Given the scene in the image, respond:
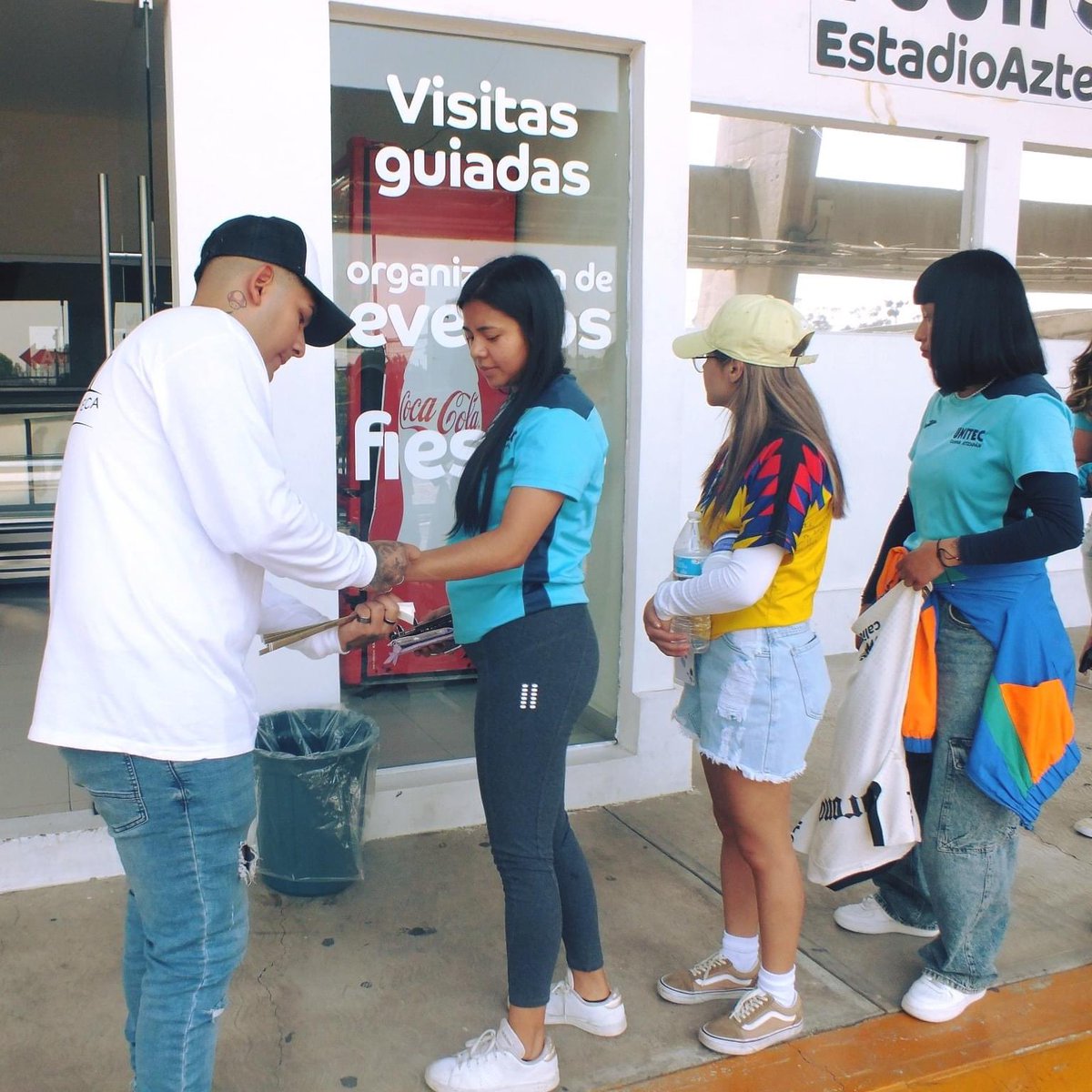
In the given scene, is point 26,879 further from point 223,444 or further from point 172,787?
point 223,444

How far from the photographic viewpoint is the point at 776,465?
7.79 feet

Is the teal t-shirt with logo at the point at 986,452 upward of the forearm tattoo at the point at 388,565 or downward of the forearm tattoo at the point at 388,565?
upward

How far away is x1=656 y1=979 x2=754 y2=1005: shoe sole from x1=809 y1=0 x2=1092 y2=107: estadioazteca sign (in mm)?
4724

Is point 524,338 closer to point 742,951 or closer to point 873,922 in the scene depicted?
point 742,951

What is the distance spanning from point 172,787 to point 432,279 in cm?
264

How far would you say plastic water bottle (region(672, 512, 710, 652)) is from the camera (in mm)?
2527

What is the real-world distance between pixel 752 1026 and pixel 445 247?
2.90 meters

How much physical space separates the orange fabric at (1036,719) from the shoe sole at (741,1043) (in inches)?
35.4

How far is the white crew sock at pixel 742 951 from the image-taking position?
281 centimetres

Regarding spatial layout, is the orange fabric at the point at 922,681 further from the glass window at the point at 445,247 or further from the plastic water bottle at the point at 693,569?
the glass window at the point at 445,247

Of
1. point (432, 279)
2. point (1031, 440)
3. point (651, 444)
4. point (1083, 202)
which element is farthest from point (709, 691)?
point (1083, 202)

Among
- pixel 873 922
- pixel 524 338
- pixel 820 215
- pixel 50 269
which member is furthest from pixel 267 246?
pixel 50 269

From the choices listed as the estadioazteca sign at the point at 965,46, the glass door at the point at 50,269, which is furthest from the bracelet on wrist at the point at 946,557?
the glass door at the point at 50,269

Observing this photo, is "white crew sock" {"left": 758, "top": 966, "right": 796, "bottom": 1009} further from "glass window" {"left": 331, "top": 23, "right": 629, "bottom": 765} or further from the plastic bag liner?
"glass window" {"left": 331, "top": 23, "right": 629, "bottom": 765}
